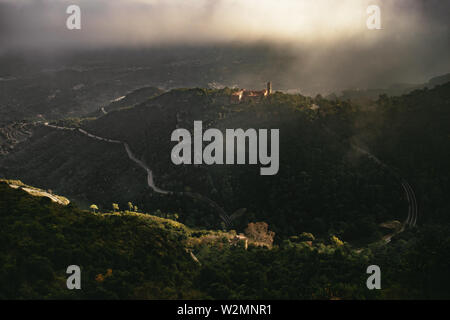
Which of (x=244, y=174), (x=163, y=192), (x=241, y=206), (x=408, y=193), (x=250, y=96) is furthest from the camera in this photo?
(x=250, y=96)

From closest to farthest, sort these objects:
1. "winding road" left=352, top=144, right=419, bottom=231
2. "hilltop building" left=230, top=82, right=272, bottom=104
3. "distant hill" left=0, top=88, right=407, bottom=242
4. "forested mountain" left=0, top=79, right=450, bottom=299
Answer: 1. "forested mountain" left=0, top=79, right=450, bottom=299
2. "winding road" left=352, top=144, right=419, bottom=231
3. "distant hill" left=0, top=88, right=407, bottom=242
4. "hilltop building" left=230, top=82, right=272, bottom=104

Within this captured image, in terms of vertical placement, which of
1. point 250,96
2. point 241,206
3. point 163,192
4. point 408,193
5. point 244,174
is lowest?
point 241,206

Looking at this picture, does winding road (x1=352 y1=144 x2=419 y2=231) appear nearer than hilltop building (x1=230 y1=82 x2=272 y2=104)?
Yes

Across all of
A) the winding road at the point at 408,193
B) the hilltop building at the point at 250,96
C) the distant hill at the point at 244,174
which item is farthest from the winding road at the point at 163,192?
the hilltop building at the point at 250,96

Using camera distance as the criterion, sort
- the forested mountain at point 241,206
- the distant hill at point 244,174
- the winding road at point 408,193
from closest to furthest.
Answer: the forested mountain at point 241,206 → the winding road at point 408,193 → the distant hill at point 244,174

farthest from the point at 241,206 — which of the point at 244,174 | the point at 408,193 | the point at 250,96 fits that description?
the point at 250,96

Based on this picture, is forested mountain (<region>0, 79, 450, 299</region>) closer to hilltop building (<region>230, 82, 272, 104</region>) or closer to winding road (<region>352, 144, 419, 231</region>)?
winding road (<region>352, 144, 419, 231</region>)

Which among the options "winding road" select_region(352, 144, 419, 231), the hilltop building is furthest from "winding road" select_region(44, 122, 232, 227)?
the hilltop building

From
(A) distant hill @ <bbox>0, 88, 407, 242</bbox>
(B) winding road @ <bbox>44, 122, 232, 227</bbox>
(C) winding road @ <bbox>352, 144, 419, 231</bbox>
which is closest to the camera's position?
(C) winding road @ <bbox>352, 144, 419, 231</bbox>

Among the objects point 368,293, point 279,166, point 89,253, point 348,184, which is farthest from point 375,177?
point 89,253

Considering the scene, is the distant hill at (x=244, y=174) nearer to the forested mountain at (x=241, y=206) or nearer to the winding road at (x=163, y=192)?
the forested mountain at (x=241, y=206)

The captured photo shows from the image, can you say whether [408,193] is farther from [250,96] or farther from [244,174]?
[250,96]
